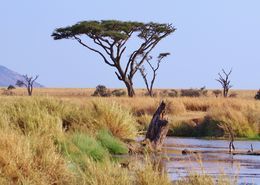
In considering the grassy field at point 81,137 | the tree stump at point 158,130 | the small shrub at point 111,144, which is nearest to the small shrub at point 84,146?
the grassy field at point 81,137

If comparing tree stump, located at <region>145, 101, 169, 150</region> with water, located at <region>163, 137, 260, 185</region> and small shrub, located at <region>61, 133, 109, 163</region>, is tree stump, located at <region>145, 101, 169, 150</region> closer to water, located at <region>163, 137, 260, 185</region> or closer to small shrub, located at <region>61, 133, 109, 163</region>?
water, located at <region>163, 137, 260, 185</region>

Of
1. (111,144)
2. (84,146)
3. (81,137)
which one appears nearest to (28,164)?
(84,146)

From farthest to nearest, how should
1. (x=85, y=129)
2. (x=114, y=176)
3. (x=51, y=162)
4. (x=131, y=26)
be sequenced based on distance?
(x=131, y=26) < (x=85, y=129) < (x=51, y=162) < (x=114, y=176)

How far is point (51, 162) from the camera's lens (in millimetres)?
10922

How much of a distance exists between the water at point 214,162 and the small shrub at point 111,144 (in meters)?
0.96

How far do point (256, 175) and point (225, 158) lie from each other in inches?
135

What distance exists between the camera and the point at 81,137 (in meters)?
15.4

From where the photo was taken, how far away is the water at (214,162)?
12.7 meters

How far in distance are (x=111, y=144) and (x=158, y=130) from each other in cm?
170

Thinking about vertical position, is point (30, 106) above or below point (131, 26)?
below

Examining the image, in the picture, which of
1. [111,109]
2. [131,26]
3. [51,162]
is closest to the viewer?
[51,162]

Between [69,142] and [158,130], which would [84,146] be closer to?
[69,142]

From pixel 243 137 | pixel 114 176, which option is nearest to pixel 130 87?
pixel 243 137

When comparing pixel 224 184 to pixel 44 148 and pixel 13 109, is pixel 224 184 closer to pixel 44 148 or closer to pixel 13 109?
pixel 44 148
